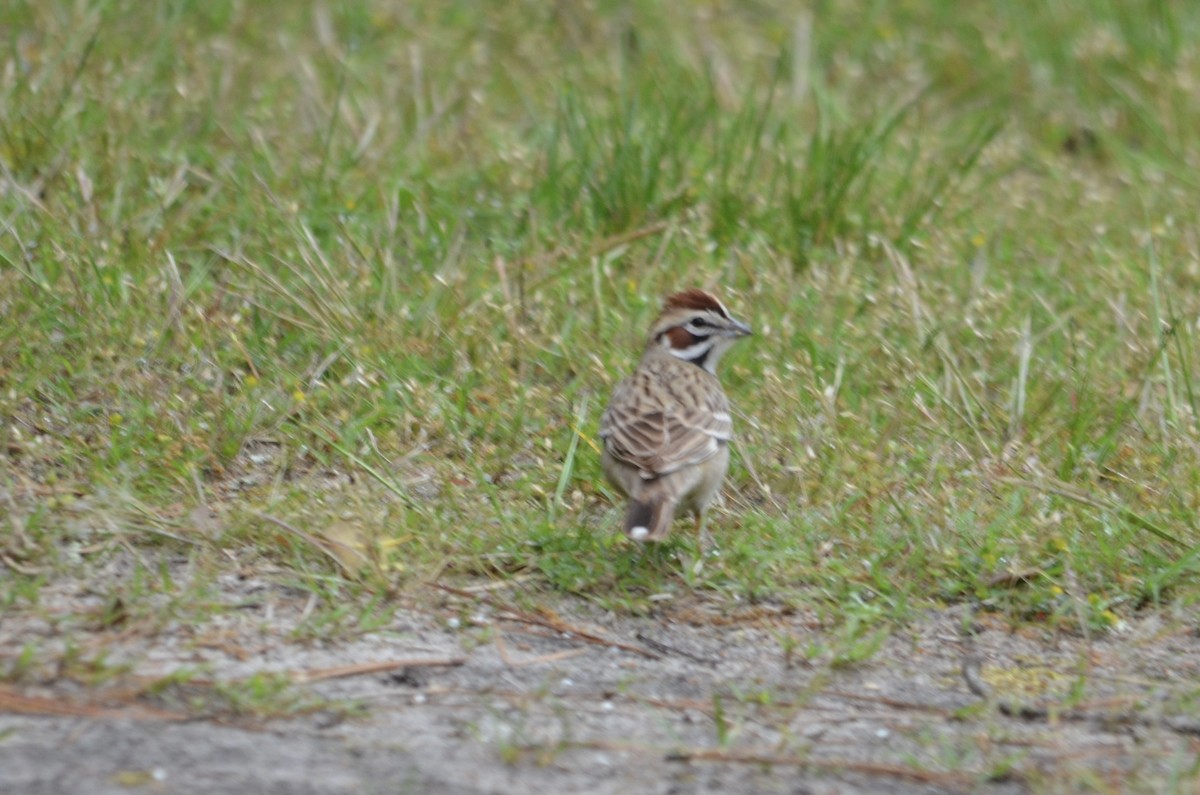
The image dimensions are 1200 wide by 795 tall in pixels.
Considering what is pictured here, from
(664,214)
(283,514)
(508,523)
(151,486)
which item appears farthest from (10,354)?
(664,214)

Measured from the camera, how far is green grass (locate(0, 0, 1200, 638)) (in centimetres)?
587

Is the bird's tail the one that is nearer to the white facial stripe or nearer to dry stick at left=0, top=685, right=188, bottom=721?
the white facial stripe

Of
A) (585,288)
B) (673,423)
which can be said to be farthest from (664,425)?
(585,288)

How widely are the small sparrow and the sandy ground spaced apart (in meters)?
0.38

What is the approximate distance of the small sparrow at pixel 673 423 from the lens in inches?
228

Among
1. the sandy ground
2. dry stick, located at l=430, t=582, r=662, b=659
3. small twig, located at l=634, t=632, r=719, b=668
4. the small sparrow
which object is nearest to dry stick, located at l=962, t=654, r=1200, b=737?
the sandy ground

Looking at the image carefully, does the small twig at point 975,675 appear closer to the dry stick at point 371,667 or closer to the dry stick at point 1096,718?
the dry stick at point 1096,718

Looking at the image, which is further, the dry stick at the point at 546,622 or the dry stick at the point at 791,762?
the dry stick at the point at 546,622

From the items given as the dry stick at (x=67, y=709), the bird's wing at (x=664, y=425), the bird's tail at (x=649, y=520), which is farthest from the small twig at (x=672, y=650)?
the dry stick at (x=67, y=709)

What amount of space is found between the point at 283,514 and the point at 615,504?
127cm

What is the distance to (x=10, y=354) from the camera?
6.45 meters

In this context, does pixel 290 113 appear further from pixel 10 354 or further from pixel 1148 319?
pixel 1148 319

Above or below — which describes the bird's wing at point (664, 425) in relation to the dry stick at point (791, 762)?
above

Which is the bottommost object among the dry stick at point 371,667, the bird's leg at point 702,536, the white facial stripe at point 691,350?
the dry stick at point 371,667
